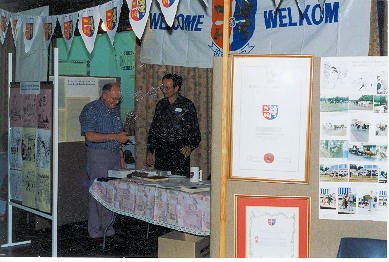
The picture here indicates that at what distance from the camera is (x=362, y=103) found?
2.13m

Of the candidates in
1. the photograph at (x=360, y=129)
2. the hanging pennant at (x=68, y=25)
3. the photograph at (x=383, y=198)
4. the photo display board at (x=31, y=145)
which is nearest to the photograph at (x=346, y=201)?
the photograph at (x=383, y=198)

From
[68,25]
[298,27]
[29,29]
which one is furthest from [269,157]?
[29,29]

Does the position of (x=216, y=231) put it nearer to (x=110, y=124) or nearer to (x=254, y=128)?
(x=254, y=128)

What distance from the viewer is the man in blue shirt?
452 cm

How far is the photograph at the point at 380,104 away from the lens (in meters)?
2.12

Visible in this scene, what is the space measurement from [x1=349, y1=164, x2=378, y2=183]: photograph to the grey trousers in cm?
288

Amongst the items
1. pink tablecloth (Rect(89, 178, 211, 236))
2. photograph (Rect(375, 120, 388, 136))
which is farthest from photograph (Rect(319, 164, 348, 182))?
pink tablecloth (Rect(89, 178, 211, 236))

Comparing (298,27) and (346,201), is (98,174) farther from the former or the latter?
(346,201)

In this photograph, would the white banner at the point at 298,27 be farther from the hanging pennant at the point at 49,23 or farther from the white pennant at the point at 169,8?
the hanging pennant at the point at 49,23

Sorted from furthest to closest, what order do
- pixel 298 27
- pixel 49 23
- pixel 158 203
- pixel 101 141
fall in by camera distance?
pixel 49 23, pixel 101 141, pixel 298 27, pixel 158 203

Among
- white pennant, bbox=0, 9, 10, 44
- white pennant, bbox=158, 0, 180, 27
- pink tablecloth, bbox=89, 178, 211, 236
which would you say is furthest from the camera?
white pennant, bbox=0, 9, 10, 44

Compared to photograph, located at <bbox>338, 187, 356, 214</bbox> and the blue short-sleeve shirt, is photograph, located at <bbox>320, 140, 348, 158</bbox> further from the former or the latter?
the blue short-sleeve shirt

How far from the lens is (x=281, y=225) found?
2180 mm

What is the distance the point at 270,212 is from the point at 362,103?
65 centimetres
